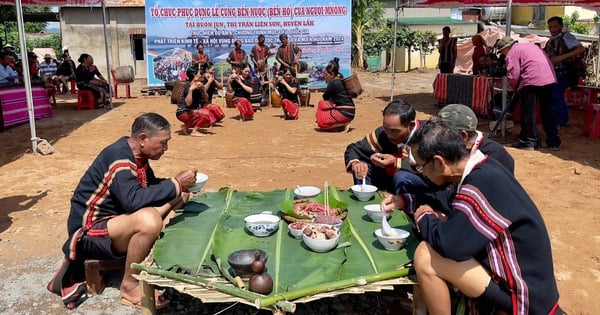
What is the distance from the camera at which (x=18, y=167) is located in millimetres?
7129

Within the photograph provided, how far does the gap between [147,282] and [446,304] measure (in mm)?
1463

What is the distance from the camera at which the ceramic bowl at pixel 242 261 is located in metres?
2.59

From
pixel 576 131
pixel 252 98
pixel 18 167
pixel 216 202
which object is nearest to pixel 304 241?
pixel 216 202

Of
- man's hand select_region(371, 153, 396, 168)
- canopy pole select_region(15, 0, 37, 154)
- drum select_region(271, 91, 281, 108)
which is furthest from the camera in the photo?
drum select_region(271, 91, 281, 108)

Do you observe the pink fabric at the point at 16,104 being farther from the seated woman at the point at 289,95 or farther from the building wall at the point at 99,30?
the building wall at the point at 99,30

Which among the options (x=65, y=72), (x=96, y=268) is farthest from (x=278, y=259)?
(x=65, y=72)

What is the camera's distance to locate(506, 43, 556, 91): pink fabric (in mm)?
7207

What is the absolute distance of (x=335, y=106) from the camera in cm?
923

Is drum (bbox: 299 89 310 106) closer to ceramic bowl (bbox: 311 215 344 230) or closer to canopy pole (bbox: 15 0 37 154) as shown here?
canopy pole (bbox: 15 0 37 154)

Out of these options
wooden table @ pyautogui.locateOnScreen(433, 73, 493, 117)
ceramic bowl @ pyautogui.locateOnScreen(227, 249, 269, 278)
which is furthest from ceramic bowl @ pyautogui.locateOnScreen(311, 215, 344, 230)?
wooden table @ pyautogui.locateOnScreen(433, 73, 493, 117)

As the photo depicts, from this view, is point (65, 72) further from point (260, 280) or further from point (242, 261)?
point (260, 280)

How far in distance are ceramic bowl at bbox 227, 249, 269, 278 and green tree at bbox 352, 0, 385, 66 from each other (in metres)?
20.2

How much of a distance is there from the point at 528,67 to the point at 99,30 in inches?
698

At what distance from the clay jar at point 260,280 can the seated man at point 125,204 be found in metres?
0.94
